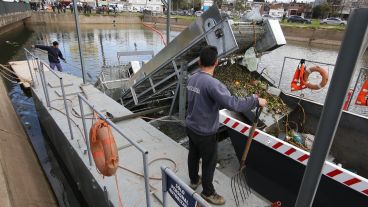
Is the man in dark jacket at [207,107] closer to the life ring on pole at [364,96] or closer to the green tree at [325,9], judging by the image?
the life ring on pole at [364,96]

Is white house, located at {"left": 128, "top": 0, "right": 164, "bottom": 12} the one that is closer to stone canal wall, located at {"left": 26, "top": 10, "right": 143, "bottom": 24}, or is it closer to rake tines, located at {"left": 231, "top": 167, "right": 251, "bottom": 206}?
stone canal wall, located at {"left": 26, "top": 10, "right": 143, "bottom": 24}

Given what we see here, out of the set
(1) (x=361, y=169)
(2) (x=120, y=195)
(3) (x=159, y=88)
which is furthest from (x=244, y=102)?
(3) (x=159, y=88)

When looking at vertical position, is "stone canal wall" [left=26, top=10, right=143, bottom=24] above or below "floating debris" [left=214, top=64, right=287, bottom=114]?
Result: below

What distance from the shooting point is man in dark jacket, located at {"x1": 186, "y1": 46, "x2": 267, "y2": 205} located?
8.90 ft

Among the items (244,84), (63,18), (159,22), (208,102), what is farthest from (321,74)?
(159,22)

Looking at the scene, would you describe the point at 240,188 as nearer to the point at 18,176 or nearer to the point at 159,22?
the point at 18,176

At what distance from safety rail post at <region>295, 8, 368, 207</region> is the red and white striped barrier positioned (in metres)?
1.49

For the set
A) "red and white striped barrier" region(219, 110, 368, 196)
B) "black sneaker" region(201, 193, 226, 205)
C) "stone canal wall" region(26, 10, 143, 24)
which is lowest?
"stone canal wall" region(26, 10, 143, 24)

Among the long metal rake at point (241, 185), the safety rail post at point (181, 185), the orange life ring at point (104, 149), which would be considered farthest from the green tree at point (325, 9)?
the safety rail post at point (181, 185)

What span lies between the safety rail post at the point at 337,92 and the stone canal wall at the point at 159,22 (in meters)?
25.5

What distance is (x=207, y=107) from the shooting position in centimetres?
288

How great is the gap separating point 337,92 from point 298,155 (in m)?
2.22

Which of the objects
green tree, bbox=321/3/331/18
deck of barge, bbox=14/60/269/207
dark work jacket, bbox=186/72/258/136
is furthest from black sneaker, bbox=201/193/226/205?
green tree, bbox=321/3/331/18

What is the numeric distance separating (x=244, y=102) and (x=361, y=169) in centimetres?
291
